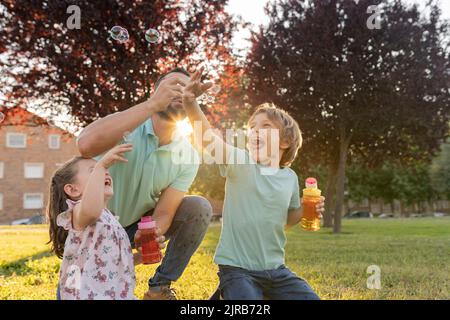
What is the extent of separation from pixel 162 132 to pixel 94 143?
792mm

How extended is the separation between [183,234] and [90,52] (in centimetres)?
690

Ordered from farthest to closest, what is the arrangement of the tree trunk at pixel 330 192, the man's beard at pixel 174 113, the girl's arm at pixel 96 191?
the tree trunk at pixel 330 192, the man's beard at pixel 174 113, the girl's arm at pixel 96 191

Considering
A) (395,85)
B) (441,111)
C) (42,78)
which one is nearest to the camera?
(42,78)

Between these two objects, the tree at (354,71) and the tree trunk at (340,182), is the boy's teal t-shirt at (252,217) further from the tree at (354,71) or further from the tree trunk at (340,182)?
the tree trunk at (340,182)

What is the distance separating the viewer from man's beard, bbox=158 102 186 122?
349 cm

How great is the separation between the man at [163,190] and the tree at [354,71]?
1128cm

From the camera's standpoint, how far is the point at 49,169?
137 feet

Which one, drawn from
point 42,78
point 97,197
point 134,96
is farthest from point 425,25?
point 97,197

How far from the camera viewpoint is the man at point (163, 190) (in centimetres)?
358

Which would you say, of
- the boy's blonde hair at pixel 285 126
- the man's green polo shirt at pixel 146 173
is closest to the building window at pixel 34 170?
the man's green polo shirt at pixel 146 173

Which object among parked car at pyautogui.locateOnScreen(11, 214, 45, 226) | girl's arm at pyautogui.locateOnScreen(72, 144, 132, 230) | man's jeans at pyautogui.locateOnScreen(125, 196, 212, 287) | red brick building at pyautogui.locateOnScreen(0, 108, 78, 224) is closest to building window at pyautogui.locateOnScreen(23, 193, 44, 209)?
red brick building at pyautogui.locateOnScreen(0, 108, 78, 224)

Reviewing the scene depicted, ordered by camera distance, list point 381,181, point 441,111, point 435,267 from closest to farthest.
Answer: point 435,267, point 441,111, point 381,181

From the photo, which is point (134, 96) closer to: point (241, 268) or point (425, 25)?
point (241, 268)

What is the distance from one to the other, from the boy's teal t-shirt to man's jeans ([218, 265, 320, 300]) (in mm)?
Result: 44
